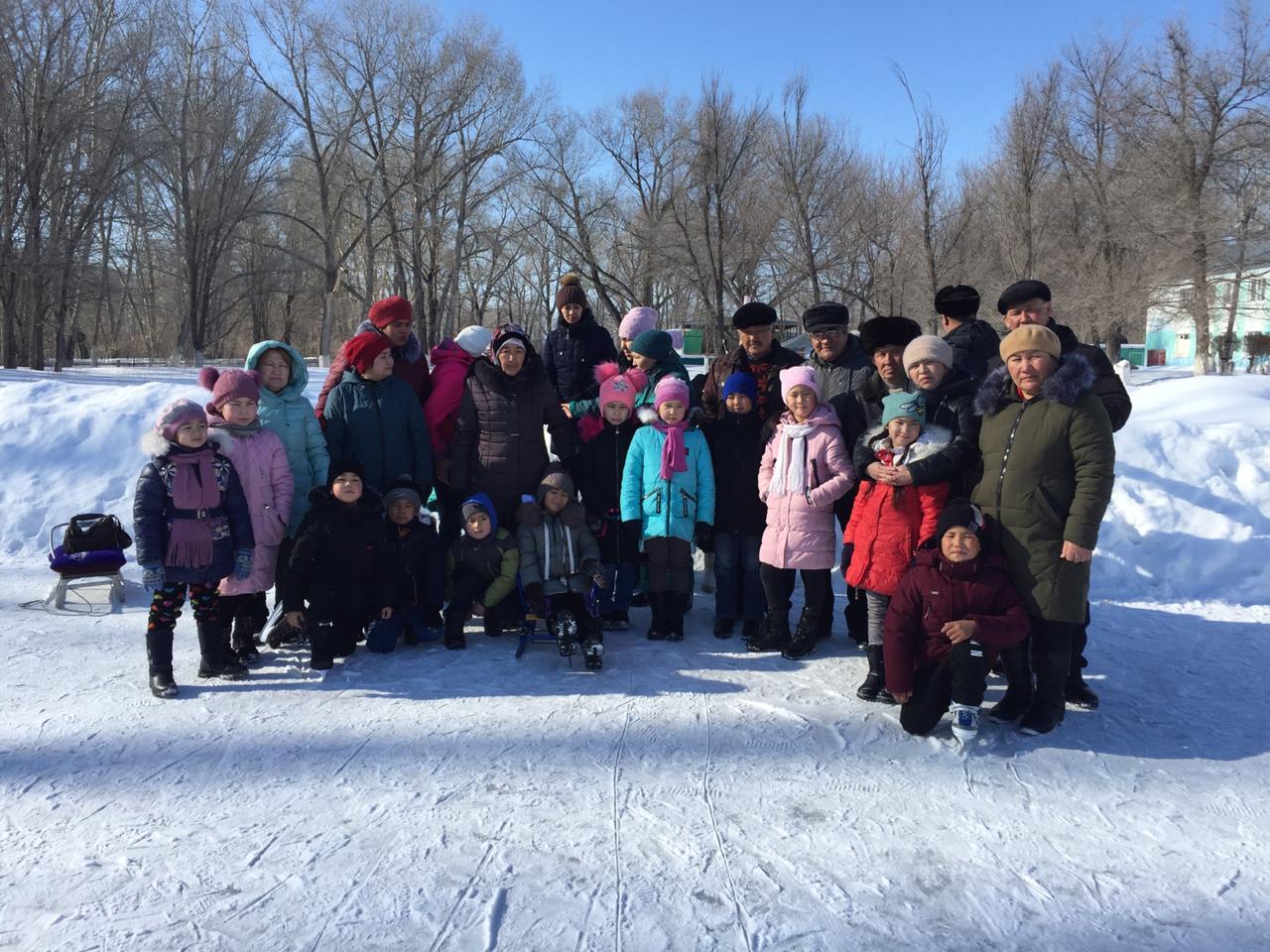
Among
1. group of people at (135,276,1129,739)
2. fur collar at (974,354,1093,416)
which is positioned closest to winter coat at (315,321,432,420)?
group of people at (135,276,1129,739)

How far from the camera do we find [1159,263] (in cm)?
1958

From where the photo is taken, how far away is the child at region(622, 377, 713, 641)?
4348 millimetres

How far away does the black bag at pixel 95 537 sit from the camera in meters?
4.91

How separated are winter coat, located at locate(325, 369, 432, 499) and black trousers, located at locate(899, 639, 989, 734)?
287 cm

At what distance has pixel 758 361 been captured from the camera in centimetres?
443

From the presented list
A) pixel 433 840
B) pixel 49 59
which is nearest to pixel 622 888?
pixel 433 840

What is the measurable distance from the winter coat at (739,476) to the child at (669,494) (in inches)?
2.9

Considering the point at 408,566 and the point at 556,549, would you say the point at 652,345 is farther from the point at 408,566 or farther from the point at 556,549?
the point at 408,566

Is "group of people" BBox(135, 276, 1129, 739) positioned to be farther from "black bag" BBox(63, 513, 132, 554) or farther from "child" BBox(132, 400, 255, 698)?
"black bag" BBox(63, 513, 132, 554)

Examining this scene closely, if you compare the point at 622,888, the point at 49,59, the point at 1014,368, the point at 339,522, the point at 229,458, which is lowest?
the point at 622,888

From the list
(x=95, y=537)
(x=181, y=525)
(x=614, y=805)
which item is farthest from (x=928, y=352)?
(x=95, y=537)

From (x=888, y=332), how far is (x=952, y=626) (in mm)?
1440

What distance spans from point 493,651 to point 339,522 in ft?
3.47

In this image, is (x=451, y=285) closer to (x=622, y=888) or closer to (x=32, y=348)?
(x=32, y=348)
